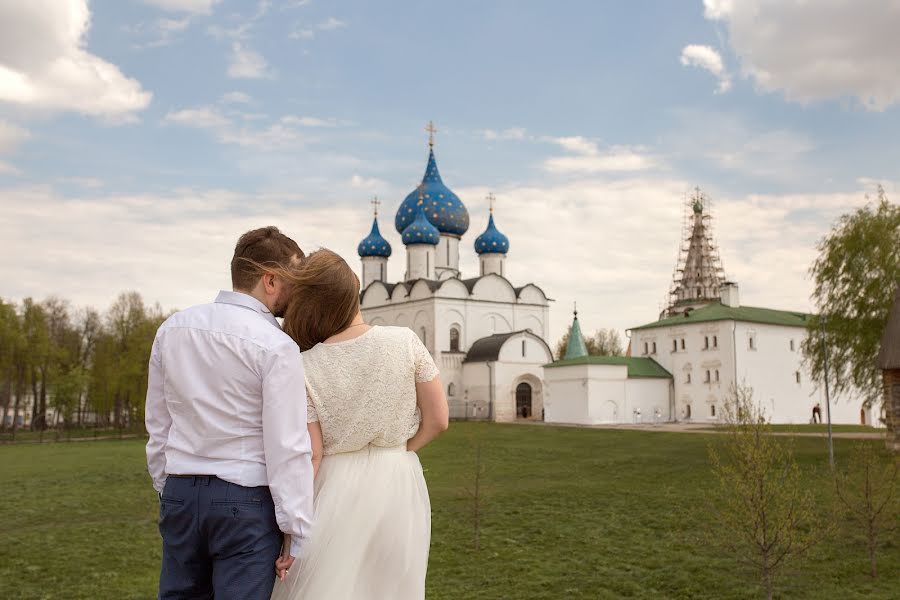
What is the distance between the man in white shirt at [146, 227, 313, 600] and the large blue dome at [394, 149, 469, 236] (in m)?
49.7

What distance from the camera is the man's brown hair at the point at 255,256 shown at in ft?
11.3

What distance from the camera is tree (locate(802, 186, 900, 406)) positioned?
22812mm

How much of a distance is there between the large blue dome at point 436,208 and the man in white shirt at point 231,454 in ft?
163

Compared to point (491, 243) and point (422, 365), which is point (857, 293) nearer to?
point (422, 365)

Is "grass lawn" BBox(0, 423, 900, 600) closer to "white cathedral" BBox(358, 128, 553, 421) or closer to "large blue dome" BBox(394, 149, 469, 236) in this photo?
"white cathedral" BBox(358, 128, 553, 421)

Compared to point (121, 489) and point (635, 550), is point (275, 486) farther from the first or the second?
point (121, 489)

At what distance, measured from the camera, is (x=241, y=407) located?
3.20 meters

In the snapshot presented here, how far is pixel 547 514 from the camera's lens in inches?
588

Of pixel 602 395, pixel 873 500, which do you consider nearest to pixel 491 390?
pixel 602 395

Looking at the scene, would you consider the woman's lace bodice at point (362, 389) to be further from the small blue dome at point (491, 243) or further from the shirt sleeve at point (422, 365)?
the small blue dome at point (491, 243)

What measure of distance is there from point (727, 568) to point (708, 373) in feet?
105

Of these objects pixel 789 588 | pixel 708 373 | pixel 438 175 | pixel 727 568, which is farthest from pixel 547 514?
pixel 438 175

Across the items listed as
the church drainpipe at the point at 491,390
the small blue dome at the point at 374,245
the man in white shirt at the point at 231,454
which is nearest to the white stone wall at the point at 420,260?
the small blue dome at the point at 374,245

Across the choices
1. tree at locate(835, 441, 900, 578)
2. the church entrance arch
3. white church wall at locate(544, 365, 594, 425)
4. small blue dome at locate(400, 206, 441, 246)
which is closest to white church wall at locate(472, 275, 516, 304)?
small blue dome at locate(400, 206, 441, 246)
